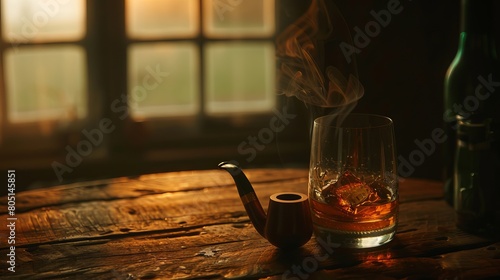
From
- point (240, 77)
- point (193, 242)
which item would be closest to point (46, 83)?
point (240, 77)

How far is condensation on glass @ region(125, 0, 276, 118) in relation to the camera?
2.47 metres

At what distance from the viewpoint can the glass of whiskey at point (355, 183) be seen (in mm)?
1166

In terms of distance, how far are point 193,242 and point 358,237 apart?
0.28m

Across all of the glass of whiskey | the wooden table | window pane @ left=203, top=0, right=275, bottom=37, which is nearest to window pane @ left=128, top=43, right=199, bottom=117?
window pane @ left=203, top=0, right=275, bottom=37

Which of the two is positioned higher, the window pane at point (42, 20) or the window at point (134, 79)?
the window pane at point (42, 20)

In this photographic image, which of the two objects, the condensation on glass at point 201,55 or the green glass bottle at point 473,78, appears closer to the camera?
the green glass bottle at point 473,78

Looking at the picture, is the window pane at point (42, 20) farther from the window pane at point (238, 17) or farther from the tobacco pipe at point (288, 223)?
the tobacco pipe at point (288, 223)

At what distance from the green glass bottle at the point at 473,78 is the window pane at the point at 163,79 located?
1231 millimetres

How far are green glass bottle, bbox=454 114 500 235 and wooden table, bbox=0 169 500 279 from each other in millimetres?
32

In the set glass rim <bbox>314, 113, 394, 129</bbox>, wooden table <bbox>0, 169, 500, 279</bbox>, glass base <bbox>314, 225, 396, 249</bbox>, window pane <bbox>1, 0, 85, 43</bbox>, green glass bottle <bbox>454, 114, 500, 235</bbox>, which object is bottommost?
wooden table <bbox>0, 169, 500, 279</bbox>

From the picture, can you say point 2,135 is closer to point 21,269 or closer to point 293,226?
point 21,269

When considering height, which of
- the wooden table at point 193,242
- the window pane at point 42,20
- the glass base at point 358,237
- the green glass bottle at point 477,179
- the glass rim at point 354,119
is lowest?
the wooden table at point 193,242

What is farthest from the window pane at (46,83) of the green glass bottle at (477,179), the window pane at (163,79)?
the green glass bottle at (477,179)

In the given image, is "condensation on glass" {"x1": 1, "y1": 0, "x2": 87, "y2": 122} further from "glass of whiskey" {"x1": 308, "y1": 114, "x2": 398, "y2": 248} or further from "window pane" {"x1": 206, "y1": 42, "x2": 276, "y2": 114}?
"glass of whiskey" {"x1": 308, "y1": 114, "x2": 398, "y2": 248}
